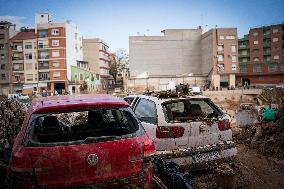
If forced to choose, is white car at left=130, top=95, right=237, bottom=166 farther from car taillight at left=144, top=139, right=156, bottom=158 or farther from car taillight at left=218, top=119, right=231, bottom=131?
car taillight at left=144, top=139, right=156, bottom=158

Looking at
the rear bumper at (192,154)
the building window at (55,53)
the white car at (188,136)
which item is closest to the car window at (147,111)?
the white car at (188,136)

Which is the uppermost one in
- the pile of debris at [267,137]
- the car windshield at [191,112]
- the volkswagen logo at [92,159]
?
the car windshield at [191,112]

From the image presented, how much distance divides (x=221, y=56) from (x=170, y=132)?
246 feet

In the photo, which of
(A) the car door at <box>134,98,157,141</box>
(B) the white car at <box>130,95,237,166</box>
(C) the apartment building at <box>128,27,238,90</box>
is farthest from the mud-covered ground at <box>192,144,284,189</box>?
(C) the apartment building at <box>128,27,238,90</box>

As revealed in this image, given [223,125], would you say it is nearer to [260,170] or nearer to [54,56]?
[260,170]

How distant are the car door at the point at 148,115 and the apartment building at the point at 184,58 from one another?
6536 cm

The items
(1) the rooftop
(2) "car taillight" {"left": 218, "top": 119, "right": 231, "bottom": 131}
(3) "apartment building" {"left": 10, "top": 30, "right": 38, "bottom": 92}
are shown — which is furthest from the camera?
(1) the rooftop

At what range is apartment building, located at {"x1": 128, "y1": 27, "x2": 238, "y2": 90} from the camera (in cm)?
7529

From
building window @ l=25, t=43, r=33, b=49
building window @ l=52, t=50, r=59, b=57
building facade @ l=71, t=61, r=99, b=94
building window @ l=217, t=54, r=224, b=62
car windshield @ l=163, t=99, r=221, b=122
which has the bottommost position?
car windshield @ l=163, t=99, r=221, b=122

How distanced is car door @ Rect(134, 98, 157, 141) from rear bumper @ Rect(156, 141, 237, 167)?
1.47ft

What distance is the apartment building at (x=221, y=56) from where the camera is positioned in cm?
7512

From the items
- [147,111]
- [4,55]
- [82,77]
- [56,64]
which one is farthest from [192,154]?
[4,55]

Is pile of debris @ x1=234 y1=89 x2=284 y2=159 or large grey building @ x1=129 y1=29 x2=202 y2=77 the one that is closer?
pile of debris @ x1=234 y1=89 x2=284 y2=159

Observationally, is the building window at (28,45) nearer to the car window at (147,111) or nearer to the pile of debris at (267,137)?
the pile of debris at (267,137)
